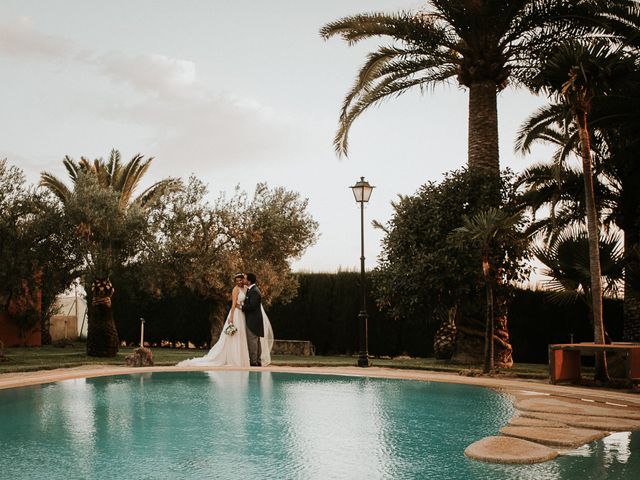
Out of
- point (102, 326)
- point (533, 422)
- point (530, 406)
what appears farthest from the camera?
point (102, 326)

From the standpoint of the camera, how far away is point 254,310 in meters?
17.9

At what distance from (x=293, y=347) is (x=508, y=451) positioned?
17.7m

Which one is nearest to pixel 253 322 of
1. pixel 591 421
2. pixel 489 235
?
pixel 489 235

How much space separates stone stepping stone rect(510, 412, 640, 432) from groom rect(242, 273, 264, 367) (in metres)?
9.70

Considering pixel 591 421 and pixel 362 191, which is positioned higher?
pixel 362 191

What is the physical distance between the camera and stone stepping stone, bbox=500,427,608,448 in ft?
23.7

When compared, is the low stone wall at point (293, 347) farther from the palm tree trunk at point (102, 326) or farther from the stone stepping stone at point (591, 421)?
the stone stepping stone at point (591, 421)

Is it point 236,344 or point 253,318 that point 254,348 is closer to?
point 236,344

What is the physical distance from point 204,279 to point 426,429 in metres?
14.8

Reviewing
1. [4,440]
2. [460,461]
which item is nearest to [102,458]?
Result: [4,440]

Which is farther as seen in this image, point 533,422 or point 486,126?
point 486,126

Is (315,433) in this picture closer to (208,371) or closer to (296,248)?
(208,371)

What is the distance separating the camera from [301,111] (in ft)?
66.4

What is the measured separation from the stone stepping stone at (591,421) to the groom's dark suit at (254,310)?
9665mm
